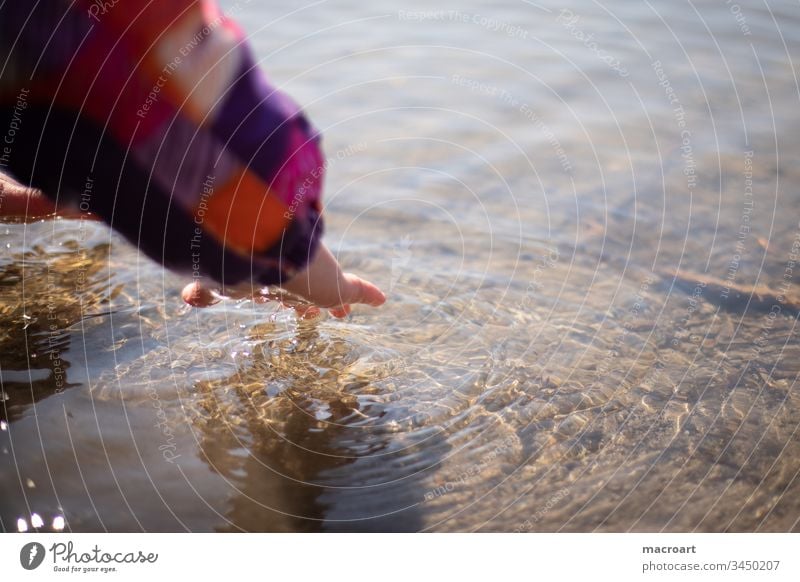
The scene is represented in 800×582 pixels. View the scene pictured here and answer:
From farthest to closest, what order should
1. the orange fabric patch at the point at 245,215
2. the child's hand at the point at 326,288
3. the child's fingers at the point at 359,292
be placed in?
the child's fingers at the point at 359,292, the child's hand at the point at 326,288, the orange fabric patch at the point at 245,215

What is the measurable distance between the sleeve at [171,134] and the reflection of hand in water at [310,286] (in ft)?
0.27

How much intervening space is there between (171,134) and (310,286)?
18.6 inches

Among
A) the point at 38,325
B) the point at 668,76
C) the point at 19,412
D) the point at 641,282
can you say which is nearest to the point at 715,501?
the point at 641,282

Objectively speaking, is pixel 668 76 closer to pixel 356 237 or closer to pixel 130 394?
pixel 356 237

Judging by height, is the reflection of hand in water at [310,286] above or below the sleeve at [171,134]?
below

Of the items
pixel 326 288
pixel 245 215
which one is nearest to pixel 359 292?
pixel 326 288

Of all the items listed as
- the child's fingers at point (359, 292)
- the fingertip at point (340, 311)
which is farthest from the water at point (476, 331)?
the child's fingers at point (359, 292)

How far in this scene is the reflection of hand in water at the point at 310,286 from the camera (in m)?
1.87

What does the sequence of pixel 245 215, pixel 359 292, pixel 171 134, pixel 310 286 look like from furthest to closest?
pixel 359 292 → pixel 310 286 → pixel 245 215 → pixel 171 134

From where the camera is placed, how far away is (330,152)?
10.1 feet

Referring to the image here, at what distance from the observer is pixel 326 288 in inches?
76.1

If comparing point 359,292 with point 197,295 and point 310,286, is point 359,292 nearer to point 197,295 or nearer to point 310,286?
point 310,286

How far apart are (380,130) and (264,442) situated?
5.28 ft

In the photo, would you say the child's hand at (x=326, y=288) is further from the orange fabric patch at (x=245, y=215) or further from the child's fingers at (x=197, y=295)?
the orange fabric patch at (x=245, y=215)
